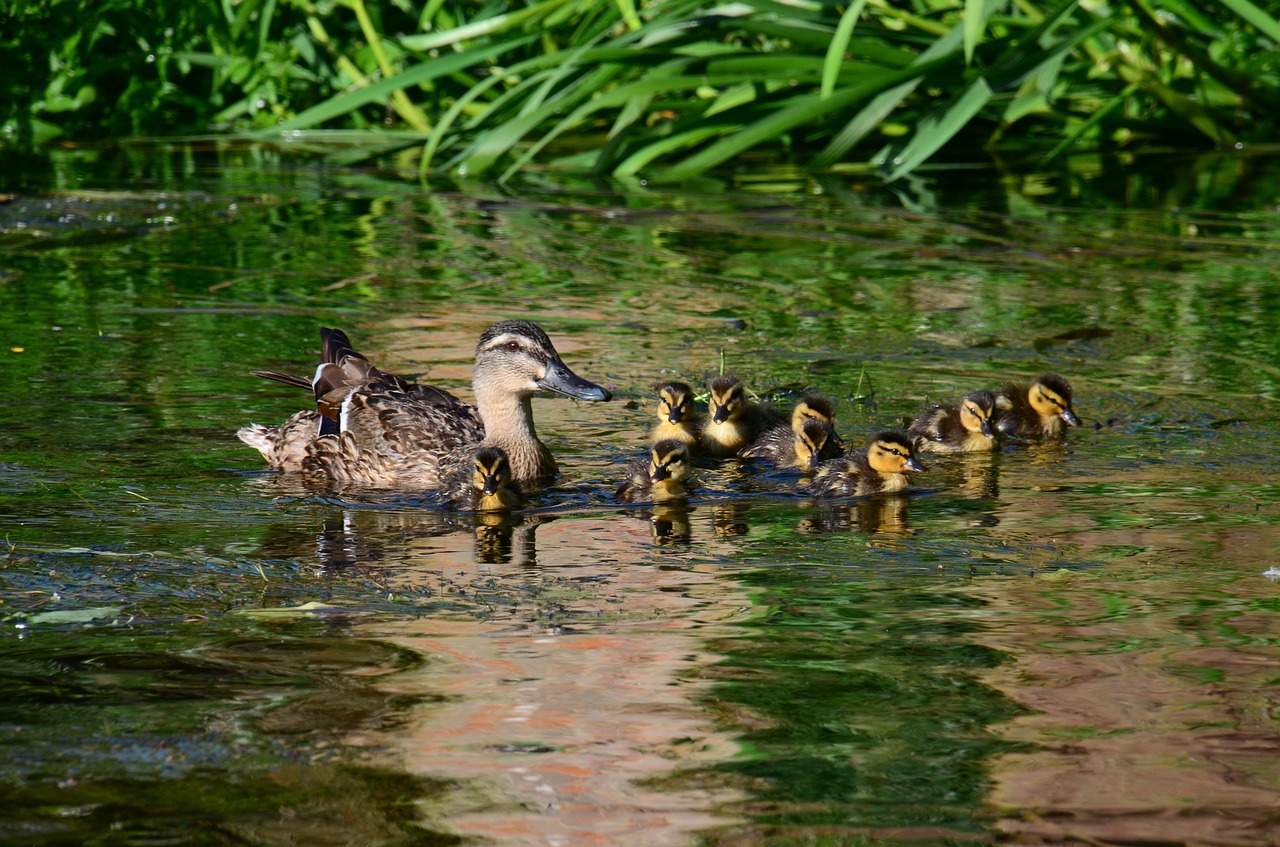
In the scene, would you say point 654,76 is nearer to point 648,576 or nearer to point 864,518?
point 864,518

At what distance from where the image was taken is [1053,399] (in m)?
6.08

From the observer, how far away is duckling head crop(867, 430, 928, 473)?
5543 mm

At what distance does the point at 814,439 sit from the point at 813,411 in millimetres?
192

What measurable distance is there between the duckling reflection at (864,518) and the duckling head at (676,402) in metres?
0.68

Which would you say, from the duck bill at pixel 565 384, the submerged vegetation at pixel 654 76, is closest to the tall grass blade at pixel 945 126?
the submerged vegetation at pixel 654 76

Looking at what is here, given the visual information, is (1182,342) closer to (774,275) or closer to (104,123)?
(774,275)

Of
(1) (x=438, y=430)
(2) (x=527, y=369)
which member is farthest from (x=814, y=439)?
(1) (x=438, y=430)

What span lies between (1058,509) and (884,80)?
534cm

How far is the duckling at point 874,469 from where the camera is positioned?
5.54m

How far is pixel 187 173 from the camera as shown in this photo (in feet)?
39.1

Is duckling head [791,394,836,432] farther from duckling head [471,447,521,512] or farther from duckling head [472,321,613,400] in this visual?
duckling head [471,447,521,512]

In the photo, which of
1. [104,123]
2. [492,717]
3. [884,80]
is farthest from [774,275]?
[104,123]

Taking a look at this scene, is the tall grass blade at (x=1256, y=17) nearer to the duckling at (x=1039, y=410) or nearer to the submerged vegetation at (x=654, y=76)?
the submerged vegetation at (x=654, y=76)

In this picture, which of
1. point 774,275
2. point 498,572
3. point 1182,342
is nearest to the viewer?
point 498,572
